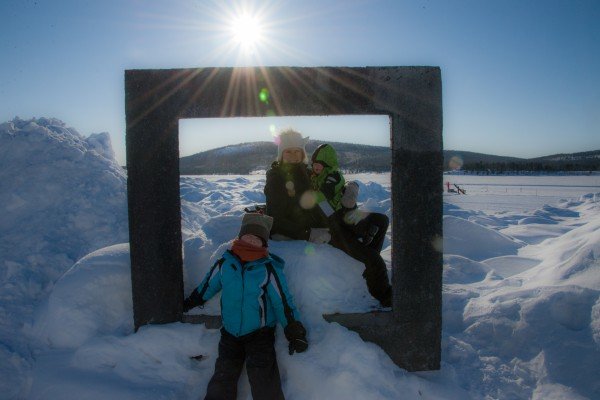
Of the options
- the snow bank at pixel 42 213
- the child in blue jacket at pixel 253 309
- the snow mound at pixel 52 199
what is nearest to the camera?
the child in blue jacket at pixel 253 309

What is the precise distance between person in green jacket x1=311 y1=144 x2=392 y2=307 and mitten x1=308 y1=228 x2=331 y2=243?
0.06m

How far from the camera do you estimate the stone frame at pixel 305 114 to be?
2836 millimetres

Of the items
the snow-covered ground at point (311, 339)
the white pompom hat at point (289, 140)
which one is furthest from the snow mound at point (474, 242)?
the white pompom hat at point (289, 140)

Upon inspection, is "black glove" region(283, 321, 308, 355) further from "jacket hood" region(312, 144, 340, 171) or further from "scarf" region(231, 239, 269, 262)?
"jacket hood" region(312, 144, 340, 171)

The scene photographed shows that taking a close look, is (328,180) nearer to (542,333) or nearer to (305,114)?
(305,114)

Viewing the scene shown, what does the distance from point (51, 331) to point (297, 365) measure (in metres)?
1.93

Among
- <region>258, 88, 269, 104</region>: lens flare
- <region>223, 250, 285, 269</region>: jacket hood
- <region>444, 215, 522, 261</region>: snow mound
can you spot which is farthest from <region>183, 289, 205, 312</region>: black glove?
<region>444, 215, 522, 261</region>: snow mound

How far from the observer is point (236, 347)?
260cm

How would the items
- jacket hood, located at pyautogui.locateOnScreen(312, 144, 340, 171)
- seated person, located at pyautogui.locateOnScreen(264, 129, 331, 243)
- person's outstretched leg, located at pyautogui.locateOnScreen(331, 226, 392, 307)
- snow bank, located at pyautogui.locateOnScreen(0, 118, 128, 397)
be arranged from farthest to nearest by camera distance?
snow bank, located at pyautogui.locateOnScreen(0, 118, 128, 397) → jacket hood, located at pyautogui.locateOnScreen(312, 144, 340, 171) → seated person, located at pyautogui.locateOnScreen(264, 129, 331, 243) → person's outstretched leg, located at pyautogui.locateOnScreen(331, 226, 392, 307)

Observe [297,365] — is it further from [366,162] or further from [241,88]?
[366,162]

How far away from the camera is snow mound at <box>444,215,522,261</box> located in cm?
704

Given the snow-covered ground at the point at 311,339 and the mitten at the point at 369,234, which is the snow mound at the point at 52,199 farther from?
the mitten at the point at 369,234

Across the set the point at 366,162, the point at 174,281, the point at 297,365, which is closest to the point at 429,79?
the point at 297,365

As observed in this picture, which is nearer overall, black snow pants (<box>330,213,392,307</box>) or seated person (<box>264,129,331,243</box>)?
black snow pants (<box>330,213,392,307</box>)
